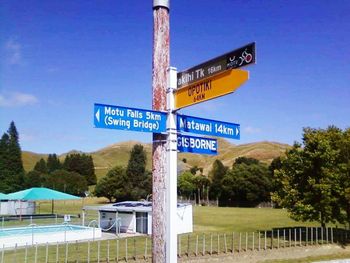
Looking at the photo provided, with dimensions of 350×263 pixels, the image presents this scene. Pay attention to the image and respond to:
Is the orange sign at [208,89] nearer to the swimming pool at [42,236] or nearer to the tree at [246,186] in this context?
the swimming pool at [42,236]

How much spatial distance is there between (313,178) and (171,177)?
2671 centimetres

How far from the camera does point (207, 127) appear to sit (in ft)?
21.5

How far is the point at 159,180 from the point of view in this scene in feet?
19.2

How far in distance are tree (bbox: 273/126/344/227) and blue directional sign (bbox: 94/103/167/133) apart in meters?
25.3

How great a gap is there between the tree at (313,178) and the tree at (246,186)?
55.4 m

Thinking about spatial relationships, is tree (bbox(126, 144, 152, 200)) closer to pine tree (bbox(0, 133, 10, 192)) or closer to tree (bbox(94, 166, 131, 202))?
tree (bbox(94, 166, 131, 202))

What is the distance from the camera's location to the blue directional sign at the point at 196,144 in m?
6.31

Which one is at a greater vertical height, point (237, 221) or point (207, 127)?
point (207, 127)

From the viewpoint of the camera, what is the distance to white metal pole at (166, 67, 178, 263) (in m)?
5.70

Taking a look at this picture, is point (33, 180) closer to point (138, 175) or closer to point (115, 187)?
point (115, 187)

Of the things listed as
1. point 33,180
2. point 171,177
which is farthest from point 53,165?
point 171,177

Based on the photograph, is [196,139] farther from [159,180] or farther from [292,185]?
[292,185]

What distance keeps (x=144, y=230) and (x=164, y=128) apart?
3196 cm

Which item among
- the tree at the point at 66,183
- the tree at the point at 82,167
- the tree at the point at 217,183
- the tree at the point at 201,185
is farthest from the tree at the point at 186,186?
the tree at the point at 82,167
